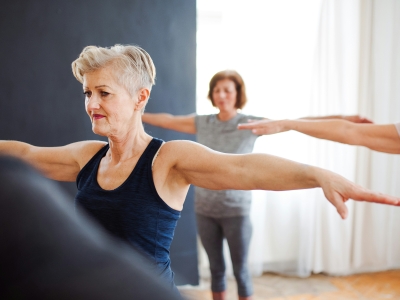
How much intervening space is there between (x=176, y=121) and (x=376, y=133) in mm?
1328

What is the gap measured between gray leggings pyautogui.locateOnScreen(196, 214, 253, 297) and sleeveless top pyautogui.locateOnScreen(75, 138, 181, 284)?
1.09 metres

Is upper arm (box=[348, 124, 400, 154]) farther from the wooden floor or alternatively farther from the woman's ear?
the wooden floor

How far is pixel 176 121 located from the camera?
2.65 metres

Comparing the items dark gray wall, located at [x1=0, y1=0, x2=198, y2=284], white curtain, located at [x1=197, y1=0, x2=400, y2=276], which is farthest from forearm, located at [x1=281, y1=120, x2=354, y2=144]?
white curtain, located at [x1=197, y1=0, x2=400, y2=276]

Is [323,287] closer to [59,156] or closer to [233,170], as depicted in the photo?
[233,170]

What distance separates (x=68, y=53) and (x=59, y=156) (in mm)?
1200

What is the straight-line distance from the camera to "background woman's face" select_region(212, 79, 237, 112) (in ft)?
8.27

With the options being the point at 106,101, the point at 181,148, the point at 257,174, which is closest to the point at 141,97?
the point at 106,101

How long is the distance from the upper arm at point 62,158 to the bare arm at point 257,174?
398 millimetres

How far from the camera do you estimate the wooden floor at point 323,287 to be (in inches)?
120

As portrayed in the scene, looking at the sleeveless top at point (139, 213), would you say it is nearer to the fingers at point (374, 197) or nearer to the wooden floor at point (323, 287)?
the fingers at point (374, 197)

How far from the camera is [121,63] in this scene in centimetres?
136

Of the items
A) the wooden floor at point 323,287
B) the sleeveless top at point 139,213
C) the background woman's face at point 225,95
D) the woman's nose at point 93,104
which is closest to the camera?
the sleeveless top at point 139,213

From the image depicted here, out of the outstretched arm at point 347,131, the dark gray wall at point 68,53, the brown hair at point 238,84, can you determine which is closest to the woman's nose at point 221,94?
the brown hair at point 238,84
